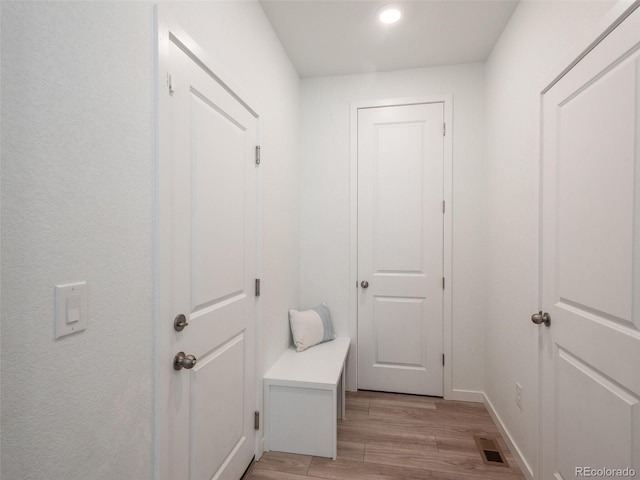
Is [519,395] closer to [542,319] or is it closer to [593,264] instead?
[542,319]

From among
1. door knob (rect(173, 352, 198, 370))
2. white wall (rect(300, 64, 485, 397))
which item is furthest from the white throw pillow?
door knob (rect(173, 352, 198, 370))

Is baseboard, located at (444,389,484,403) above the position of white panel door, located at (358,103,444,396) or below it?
below

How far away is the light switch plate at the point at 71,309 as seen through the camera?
0.74 meters

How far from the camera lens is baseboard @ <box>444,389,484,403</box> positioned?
8.35 feet

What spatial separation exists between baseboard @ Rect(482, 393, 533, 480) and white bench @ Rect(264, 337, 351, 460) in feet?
3.37

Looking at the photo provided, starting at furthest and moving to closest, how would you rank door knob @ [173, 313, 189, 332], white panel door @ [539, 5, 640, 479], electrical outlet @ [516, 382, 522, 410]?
1. electrical outlet @ [516, 382, 522, 410]
2. door knob @ [173, 313, 189, 332]
3. white panel door @ [539, 5, 640, 479]

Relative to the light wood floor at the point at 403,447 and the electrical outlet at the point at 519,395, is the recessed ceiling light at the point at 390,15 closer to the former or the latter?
the electrical outlet at the point at 519,395

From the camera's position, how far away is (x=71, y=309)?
767 millimetres

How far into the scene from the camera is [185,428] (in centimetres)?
122

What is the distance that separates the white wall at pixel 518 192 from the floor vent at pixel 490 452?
123mm

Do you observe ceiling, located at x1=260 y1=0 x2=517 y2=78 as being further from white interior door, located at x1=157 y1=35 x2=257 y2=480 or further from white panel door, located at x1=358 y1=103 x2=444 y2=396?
white interior door, located at x1=157 y1=35 x2=257 y2=480

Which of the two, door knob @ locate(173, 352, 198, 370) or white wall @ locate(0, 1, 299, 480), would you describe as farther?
door knob @ locate(173, 352, 198, 370)

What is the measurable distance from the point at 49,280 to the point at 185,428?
80 centimetres

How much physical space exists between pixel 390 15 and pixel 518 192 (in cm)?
132
